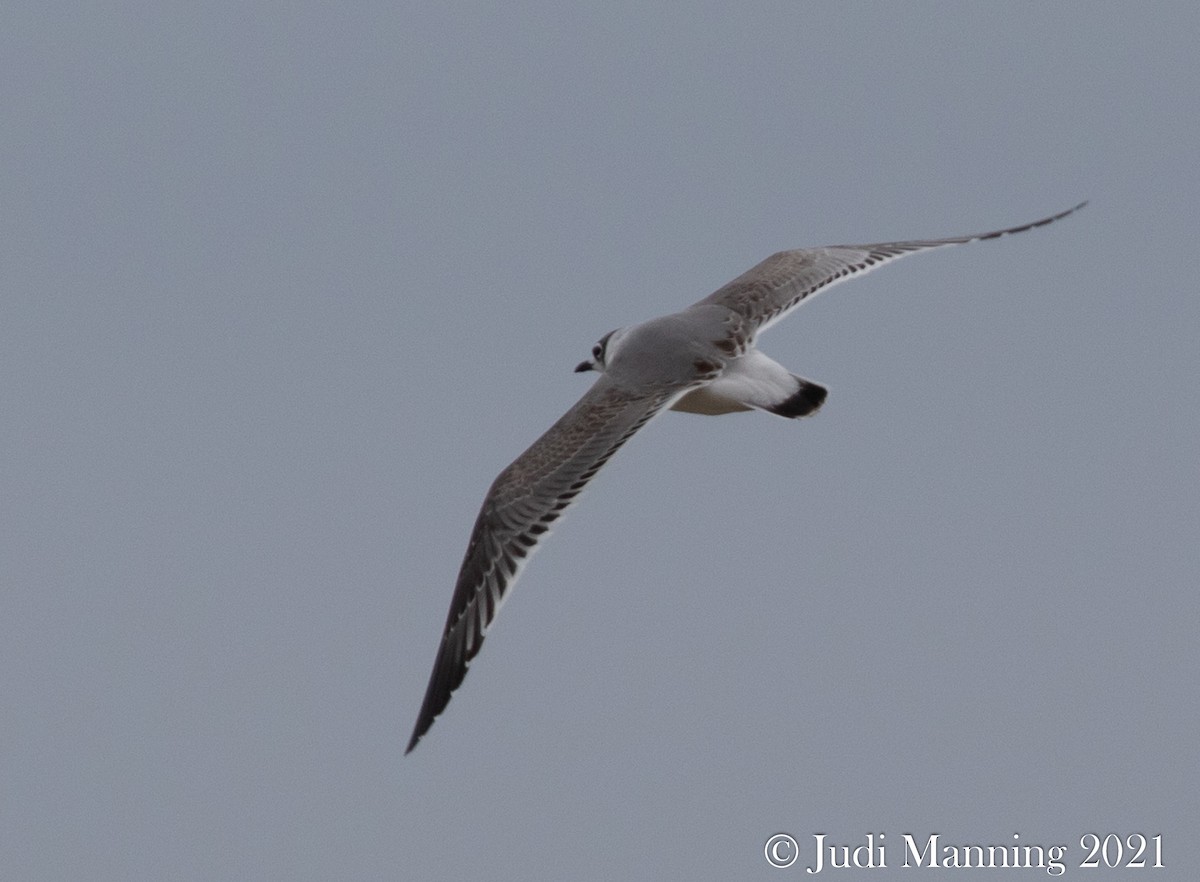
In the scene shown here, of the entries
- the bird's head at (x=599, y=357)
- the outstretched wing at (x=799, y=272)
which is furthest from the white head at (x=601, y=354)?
the outstretched wing at (x=799, y=272)

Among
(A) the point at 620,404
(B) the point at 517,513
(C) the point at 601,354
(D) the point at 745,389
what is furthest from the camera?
(C) the point at 601,354

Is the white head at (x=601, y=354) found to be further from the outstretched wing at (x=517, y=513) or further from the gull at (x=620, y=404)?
the outstretched wing at (x=517, y=513)

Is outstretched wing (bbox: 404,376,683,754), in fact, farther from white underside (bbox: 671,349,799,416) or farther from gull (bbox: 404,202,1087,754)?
white underside (bbox: 671,349,799,416)

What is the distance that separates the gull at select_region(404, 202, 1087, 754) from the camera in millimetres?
8602

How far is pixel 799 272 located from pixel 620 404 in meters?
2.01

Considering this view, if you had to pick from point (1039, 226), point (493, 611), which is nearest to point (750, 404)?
point (493, 611)

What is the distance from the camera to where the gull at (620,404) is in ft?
28.2

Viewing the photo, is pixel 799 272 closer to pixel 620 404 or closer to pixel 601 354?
pixel 601 354

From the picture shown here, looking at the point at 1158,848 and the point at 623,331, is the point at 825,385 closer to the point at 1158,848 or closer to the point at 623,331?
the point at 623,331

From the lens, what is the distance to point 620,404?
9148 millimetres

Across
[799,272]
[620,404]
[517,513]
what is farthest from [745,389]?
[799,272]

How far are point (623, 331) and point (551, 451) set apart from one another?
138 centimetres

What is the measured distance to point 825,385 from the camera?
9.27 m

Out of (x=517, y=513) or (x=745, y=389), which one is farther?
(x=745, y=389)
